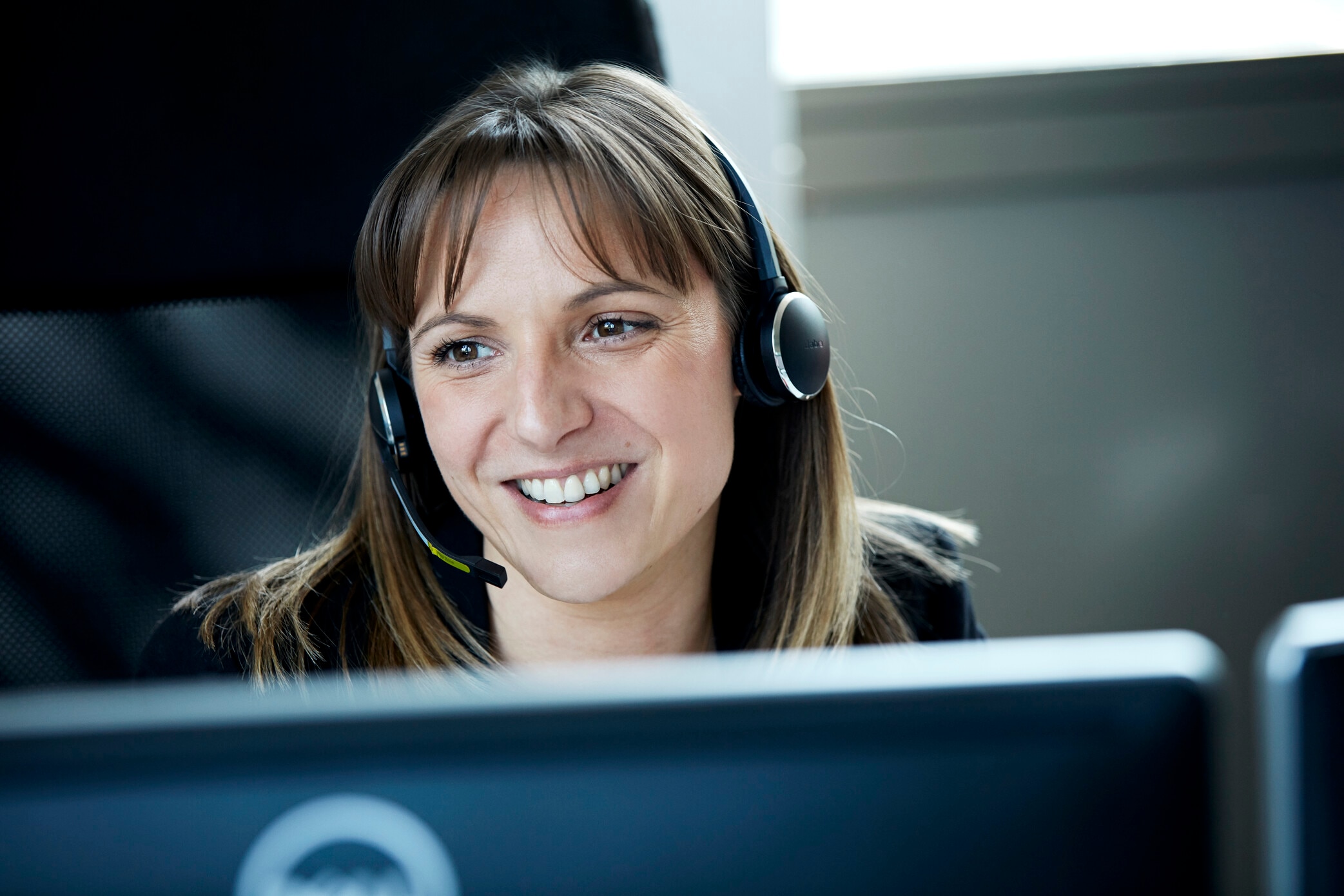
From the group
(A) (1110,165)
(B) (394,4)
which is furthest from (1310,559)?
(B) (394,4)

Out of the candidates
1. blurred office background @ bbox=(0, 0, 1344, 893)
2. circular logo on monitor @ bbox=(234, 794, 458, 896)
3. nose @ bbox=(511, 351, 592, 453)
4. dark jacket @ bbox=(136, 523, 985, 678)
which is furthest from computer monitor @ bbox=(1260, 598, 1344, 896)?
blurred office background @ bbox=(0, 0, 1344, 893)

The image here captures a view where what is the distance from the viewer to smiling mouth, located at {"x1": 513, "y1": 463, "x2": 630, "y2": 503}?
1.03m

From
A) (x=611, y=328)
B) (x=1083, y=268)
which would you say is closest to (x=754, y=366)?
(x=611, y=328)

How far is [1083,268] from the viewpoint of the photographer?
178 centimetres

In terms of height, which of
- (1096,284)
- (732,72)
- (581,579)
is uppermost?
(732,72)

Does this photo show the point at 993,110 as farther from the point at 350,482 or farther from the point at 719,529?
the point at 350,482

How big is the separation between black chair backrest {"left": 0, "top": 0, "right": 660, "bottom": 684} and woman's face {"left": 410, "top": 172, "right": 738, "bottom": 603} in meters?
0.17

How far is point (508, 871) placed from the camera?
28 centimetres

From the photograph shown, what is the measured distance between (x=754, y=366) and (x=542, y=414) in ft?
0.72

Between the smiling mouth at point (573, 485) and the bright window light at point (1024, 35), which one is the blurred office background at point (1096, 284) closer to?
the bright window light at point (1024, 35)

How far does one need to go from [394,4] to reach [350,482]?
483 mm

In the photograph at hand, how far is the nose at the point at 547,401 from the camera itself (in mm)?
965

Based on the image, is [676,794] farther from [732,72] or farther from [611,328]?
[732,72]

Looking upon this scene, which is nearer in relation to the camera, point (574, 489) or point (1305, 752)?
point (1305, 752)
